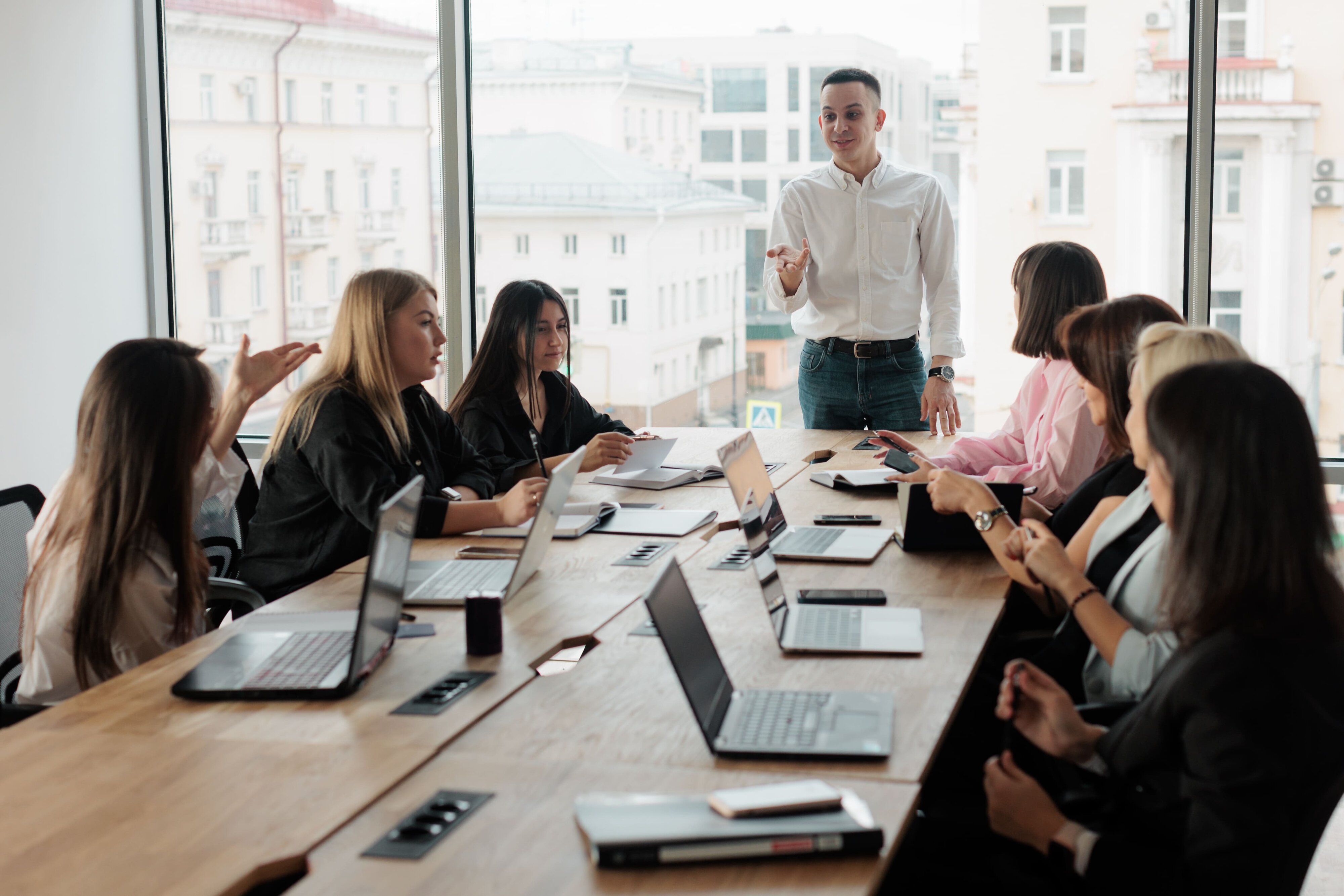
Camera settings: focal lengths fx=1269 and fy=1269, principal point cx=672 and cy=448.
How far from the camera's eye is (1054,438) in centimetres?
307

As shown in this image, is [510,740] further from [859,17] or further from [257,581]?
[859,17]

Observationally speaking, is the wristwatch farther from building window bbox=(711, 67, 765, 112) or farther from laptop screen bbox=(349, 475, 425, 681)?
building window bbox=(711, 67, 765, 112)

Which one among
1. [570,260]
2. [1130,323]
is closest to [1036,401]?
[1130,323]

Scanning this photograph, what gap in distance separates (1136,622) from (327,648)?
131 centimetres

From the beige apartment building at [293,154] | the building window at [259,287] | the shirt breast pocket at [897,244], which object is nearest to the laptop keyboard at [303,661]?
the shirt breast pocket at [897,244]

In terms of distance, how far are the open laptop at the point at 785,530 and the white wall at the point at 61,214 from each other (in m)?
3.10

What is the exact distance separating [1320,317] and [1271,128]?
0.70 meters

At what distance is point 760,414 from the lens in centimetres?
523

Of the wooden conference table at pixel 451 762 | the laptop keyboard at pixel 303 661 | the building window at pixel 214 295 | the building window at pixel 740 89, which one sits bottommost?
the wooden conference table at pixel 451 762

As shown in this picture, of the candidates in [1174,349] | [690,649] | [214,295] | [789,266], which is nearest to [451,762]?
[690,649]

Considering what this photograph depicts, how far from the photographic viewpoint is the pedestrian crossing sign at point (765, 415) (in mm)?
5215

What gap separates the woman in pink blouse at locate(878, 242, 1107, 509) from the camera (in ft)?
10.0

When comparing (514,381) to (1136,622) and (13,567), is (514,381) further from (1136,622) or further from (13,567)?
(1136,622)

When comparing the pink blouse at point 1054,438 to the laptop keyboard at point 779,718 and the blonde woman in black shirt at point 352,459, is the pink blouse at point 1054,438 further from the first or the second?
the laptop keyboard at point 779,718
